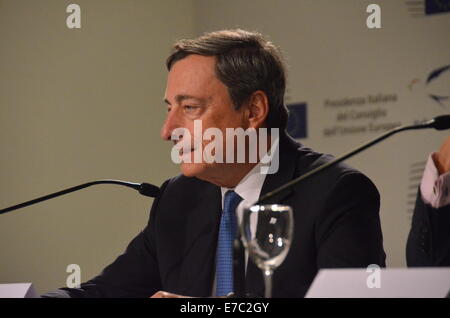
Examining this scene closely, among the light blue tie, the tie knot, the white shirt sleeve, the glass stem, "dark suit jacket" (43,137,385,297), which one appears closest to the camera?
the glass stem

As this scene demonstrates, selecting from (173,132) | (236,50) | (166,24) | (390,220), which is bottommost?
(390,220)

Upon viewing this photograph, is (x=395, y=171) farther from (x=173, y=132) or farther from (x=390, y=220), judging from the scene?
(x=173, y=132)

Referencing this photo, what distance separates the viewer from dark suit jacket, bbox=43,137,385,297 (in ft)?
6.66

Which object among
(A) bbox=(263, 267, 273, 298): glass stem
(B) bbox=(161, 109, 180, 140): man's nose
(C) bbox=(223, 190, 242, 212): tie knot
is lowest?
(A) bbox=(263, 267, 273, 298): glass stem

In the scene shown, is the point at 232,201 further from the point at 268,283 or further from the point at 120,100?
the point at 120,100

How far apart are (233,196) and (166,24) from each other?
315 centimetres

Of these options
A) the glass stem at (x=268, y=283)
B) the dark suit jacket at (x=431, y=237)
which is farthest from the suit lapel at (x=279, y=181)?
the glass stem at (x=268, y=283)

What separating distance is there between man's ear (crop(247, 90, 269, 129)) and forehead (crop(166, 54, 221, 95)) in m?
0.13

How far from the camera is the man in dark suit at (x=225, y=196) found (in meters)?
2.07

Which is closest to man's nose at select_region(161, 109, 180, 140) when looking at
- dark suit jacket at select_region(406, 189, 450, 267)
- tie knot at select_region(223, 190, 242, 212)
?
tie knot at select_region(223, 190, 242, 212)

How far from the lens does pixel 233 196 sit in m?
2.34

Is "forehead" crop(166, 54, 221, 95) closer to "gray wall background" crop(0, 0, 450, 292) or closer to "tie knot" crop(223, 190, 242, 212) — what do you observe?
"tie knot" crop(223, 190, 242, 212)

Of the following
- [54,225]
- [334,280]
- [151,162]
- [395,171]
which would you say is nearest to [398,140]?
[395,171]

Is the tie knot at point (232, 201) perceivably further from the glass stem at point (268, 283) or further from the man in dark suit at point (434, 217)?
the glass stem at point (268, 283)
